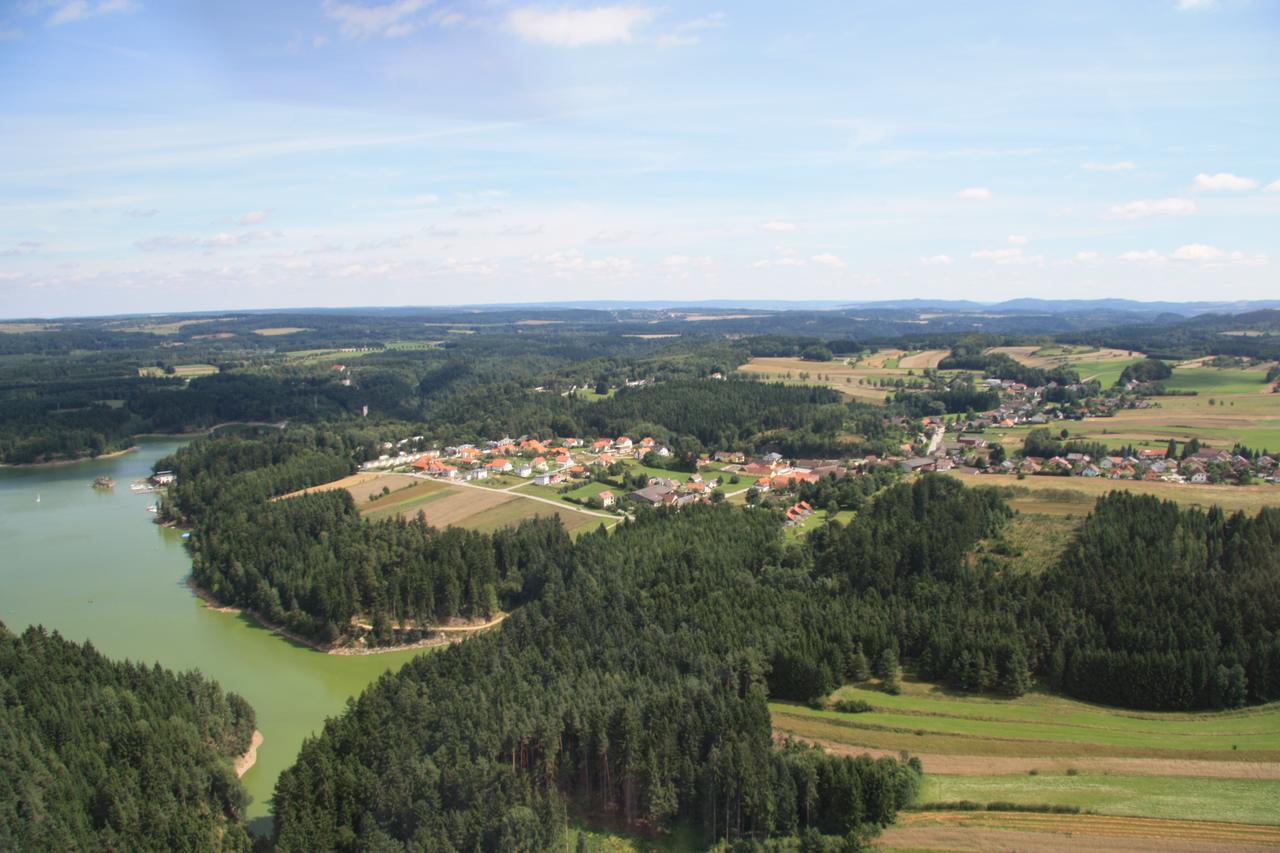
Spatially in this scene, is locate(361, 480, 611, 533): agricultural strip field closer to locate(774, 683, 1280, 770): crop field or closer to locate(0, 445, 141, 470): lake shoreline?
locate(774, 683, 1280, 770): crop field

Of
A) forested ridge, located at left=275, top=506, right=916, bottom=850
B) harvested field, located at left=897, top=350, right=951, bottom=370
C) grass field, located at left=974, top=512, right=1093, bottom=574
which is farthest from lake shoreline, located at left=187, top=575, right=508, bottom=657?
harvested field, located at left=897, top=350, right=951, bottom=370

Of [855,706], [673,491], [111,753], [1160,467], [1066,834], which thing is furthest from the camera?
[673,491]

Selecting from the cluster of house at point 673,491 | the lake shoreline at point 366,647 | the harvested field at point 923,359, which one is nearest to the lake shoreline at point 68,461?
the lake shoreline at point 366,647

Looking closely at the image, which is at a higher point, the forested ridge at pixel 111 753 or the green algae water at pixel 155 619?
the forested ridge at pixel 111 753

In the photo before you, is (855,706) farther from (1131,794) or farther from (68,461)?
(68,461)

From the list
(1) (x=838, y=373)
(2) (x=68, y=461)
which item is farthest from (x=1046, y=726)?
(2) (x=68, y=461)

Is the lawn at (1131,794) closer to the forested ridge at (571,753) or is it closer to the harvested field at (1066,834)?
the harvested field at (1066,834)

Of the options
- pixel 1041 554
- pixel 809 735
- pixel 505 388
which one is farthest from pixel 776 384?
pixel 809 735
